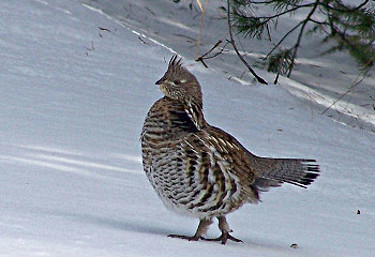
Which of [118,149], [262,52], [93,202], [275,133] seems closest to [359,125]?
[275,133]

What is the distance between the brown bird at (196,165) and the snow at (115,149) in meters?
0.18

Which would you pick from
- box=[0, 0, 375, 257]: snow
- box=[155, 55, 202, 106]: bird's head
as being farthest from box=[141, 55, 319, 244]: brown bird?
box=[0, 0, 375, 257]: snow

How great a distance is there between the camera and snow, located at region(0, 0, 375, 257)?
11.9 feet

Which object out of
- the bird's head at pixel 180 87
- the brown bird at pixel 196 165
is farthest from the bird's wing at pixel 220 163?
the bird's head at pixel 180 87

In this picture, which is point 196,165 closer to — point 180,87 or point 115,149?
point 180,87

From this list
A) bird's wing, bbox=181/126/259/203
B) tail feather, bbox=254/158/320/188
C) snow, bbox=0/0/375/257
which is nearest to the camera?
snow, bbox=0/0/375/257

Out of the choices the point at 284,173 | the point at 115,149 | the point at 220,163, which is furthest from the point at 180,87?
the point at 115,149

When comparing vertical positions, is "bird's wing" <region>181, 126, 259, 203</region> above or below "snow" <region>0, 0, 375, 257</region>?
above

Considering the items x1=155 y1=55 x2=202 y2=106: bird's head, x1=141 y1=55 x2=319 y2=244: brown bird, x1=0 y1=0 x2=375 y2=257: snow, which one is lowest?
x1=0 y1=0 x2=375 y2=257: snow

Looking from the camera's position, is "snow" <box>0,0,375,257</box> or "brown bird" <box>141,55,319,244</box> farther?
"brown bird" <box>141,55,319,244</box>

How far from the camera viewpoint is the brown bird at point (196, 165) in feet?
12.8

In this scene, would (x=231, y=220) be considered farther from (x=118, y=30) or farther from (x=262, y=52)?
(x=262, y=52)

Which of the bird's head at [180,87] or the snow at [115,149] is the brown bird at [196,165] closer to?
the bird's head at [180,87]

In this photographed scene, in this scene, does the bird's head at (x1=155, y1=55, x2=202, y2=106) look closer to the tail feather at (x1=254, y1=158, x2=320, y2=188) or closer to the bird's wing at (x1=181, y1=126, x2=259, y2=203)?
the bird's wing at (x1=181, y1=126, x2=259, y2=203)
